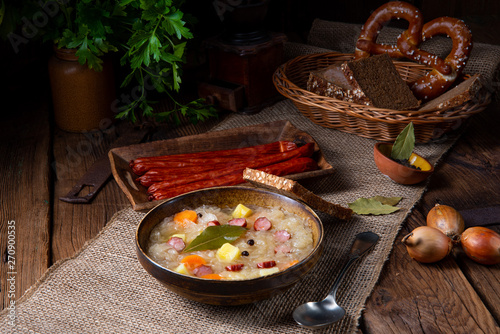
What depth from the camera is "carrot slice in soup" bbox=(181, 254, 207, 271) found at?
5.65 feet

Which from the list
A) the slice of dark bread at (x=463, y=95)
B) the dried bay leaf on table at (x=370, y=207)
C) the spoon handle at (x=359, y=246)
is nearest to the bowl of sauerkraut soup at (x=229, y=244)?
the spoon handle at (x=359, y=246)

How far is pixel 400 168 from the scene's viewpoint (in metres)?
2.53

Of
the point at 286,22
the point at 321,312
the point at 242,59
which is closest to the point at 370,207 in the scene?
the point at 321,312

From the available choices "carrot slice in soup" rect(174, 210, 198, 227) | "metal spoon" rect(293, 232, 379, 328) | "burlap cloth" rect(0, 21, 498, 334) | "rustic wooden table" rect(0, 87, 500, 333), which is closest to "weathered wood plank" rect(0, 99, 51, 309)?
"rustic wooden table" rect(0, 87, 500, 333)

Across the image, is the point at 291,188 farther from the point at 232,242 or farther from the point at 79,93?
the point at 79,93

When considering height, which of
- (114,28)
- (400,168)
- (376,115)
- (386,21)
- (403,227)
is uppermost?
(114,28)

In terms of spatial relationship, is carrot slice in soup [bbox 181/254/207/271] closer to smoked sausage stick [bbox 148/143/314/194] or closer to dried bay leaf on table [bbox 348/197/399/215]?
smoked sausage stick [bbox 148/143/314/194]

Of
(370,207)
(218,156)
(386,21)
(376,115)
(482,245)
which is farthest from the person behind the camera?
(386,21)

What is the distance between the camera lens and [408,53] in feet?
11.1

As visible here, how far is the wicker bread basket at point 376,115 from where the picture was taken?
2.79 meters

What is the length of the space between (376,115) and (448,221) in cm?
91

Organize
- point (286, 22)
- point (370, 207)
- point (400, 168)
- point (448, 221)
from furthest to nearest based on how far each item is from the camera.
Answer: point (286, 22)
point (400, 168)
point (370, 207)
point (448, 221)

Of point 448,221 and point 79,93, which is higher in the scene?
point 79,93

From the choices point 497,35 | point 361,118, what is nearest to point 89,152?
point 361,118
